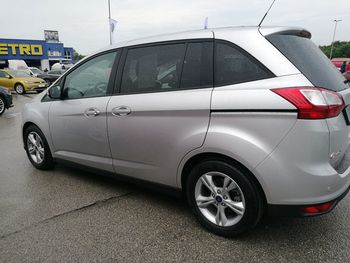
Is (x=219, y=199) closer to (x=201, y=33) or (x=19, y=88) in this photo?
(x=201, y=33)

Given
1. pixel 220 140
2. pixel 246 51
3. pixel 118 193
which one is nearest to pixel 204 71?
pixel 246 51

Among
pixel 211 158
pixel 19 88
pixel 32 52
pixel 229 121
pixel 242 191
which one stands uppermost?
pixel 32 52

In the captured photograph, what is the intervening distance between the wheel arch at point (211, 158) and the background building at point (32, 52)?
40.9m

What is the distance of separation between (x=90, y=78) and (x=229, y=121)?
6.55 ft

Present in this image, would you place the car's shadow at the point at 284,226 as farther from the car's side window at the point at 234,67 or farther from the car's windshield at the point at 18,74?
the car's windshield at the point at 18,74

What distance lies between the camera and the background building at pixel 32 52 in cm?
4212

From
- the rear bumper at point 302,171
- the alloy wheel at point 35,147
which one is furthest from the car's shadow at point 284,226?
the alloy wheel at point 35,147

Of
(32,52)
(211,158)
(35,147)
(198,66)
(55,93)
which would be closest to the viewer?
(211,158)

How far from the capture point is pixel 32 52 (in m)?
45.5

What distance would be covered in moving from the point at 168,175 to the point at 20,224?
1.52 m

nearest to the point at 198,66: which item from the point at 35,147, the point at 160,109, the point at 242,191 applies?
the point at 160,109

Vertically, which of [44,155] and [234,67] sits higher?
[234,67]

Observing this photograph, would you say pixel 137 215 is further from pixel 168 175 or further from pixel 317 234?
pixel 317 234

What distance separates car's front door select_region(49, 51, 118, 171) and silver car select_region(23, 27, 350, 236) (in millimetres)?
22
